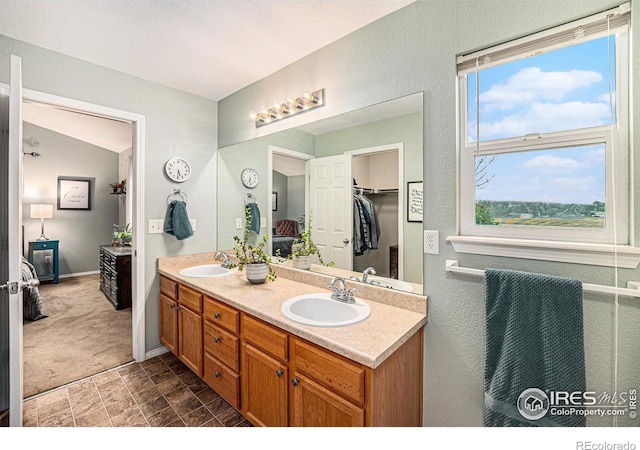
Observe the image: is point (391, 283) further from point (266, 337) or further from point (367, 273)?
point (266, 337)

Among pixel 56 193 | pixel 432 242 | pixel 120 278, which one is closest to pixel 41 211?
pixel 56 193

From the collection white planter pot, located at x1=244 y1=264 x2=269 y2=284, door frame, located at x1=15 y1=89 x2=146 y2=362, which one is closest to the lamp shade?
door frame, located at x1=15 y1=89 x2=146 y2=362

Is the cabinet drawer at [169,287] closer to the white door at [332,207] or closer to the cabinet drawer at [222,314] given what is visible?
the cabinet drawer at [222,314]

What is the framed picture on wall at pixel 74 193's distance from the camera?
5316 mm

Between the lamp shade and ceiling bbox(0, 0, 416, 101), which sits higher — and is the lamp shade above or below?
below

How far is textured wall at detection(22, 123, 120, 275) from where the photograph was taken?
5.02m

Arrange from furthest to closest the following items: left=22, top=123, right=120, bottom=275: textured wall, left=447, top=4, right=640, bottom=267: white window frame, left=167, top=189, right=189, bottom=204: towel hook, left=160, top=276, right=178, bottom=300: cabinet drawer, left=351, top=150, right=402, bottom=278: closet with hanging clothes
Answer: left=22, top=123, right=120, bottom=275: textured wall, left=167, top=189, right=189, bottom=204: towel hook, left=160, top=276, right=178, bottom=300: cabinet drawer, left=351, top=150, right=402, bottom=278: closet with hanging clothes, left=447, top=4, right=640, bottom=267: white window frame

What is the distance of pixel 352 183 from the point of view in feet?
6.15

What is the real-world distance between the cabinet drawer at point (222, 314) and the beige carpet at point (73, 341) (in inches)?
47.3

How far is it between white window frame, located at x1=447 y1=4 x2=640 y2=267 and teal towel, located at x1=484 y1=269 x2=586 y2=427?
14 cm

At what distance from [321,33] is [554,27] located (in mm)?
1192

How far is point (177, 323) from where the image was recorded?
2.24 meters

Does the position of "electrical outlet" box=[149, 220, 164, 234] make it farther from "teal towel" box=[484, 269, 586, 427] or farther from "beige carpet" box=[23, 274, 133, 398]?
"teal towel" box=[484, 269, 586, 427]
